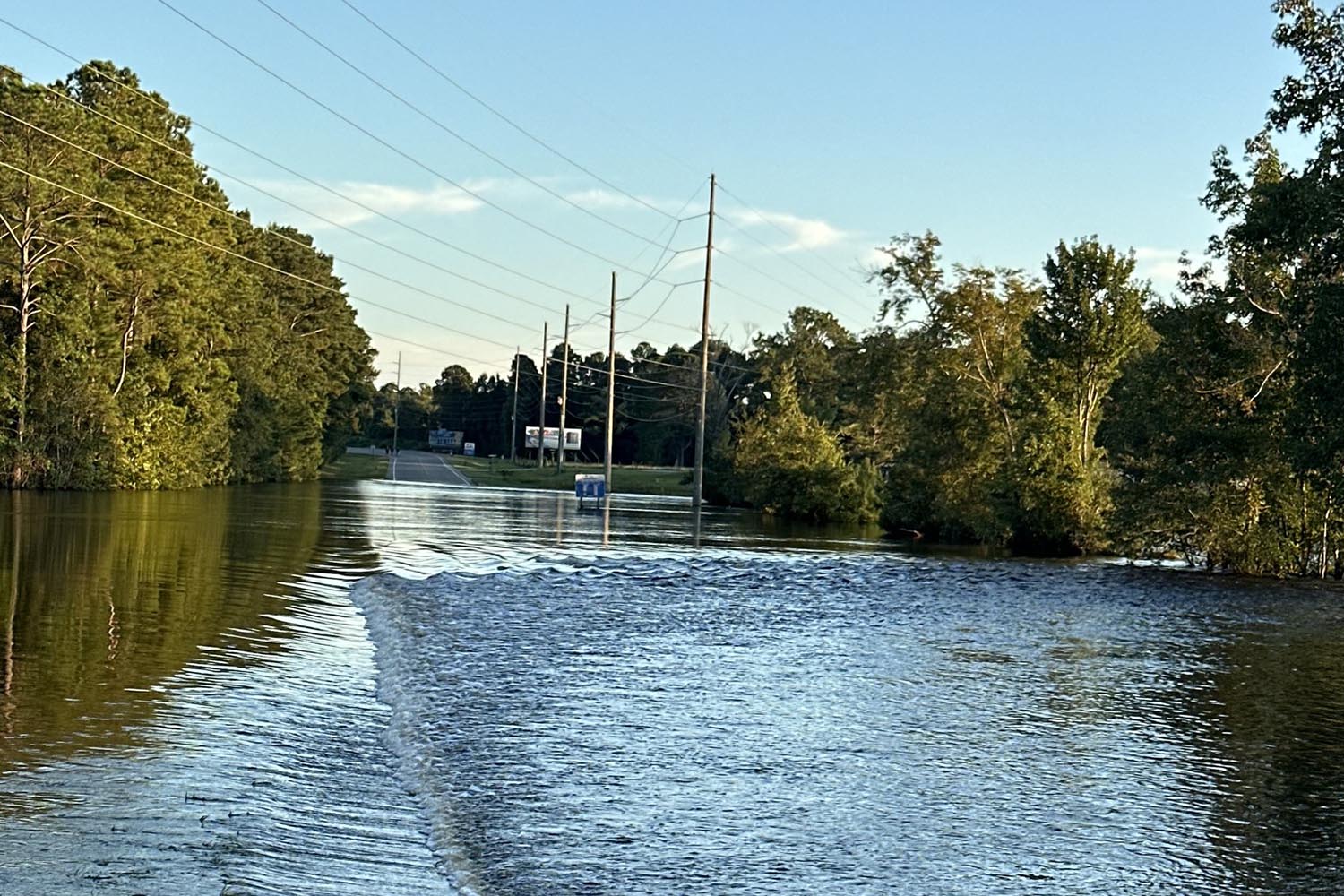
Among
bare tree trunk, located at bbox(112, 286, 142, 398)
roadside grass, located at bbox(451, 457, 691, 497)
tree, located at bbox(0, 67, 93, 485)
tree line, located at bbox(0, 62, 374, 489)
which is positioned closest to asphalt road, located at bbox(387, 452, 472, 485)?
roadside grass, located at bbox(451, 457, 691, 497)

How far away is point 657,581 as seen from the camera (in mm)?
25562

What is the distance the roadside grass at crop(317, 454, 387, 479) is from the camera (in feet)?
323

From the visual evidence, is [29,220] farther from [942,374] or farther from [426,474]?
[426,474]

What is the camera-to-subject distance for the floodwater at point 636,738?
796cm

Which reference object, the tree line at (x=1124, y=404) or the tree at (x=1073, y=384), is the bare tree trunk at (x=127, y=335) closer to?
the tree line at (x=1124, y=404)

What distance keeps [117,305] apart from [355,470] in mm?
56753

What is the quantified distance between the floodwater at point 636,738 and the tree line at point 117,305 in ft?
100.0

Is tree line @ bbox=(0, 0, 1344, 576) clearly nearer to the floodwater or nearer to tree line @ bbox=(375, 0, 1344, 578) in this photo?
tree line @ bbox=(375, 0, 1344, 578)

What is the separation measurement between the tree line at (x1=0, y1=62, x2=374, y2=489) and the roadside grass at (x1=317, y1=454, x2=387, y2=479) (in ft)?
63.7

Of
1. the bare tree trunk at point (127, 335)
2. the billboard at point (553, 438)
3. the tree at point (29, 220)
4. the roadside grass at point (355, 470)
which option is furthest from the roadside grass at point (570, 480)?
the tree at point (29, 220)

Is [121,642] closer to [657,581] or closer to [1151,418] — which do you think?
[657,581]

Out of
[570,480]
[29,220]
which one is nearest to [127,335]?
[29,220]

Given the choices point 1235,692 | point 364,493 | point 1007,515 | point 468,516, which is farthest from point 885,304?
point 1235,692

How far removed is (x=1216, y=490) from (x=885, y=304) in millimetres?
24047
